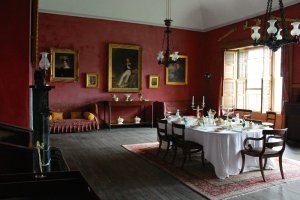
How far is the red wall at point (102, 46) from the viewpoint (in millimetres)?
10141

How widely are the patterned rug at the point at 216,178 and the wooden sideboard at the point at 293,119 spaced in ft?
8.03

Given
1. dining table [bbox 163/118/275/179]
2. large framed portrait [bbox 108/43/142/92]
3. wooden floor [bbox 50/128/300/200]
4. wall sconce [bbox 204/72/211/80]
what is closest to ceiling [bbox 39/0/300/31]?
large framed portrait [bbox 108/43/142/92]

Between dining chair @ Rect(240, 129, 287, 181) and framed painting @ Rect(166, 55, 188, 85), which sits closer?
dining chair @ Rect(240, 129, 287, 181)

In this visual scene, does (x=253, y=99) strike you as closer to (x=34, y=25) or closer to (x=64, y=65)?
(x=64, y=65)

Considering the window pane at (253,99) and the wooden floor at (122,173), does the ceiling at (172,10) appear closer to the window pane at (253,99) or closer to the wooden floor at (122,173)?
the window pane at (253,99)

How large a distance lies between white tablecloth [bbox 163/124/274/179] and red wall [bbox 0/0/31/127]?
325cm

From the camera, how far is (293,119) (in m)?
8.48

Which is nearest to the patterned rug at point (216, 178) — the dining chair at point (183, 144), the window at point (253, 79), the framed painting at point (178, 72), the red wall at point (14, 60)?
the dining chair at point (183, 144)

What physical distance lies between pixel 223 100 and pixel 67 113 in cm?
613

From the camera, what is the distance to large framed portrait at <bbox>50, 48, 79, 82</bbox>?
32.9 feet

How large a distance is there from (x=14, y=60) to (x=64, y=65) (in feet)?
18.7

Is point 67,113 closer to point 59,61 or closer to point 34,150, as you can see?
point 59,61

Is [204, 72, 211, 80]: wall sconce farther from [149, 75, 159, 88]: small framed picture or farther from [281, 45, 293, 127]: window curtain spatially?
[281, 45, 293, 127]: window curtain

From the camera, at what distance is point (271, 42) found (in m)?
4.88
